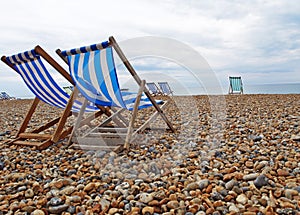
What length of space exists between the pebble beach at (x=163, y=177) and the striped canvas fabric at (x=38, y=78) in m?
0.54

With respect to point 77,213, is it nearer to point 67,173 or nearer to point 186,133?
point 67,173

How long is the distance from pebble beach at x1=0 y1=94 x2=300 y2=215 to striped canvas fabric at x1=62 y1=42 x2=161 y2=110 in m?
0.60

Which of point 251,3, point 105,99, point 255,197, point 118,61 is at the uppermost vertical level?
point 251,3

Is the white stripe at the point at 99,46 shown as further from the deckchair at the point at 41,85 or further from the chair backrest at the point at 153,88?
the chair backrest at the point at 153,88

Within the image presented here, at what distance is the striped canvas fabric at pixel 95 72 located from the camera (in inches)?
103

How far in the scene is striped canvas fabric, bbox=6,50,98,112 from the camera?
9.75ft

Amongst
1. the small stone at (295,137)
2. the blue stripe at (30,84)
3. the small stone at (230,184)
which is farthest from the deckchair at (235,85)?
the small stone at (230,184)

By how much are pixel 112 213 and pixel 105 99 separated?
1668mm

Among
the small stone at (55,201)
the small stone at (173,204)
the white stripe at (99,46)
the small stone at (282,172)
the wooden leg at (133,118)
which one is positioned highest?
the white stripe at (99,46)

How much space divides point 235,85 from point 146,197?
37.9 feet

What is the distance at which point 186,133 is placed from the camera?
138 inches

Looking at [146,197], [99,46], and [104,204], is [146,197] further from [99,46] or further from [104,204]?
[99,46]

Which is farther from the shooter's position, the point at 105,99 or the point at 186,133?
the point at 186,133

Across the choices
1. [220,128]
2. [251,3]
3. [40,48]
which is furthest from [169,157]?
[251,3]
